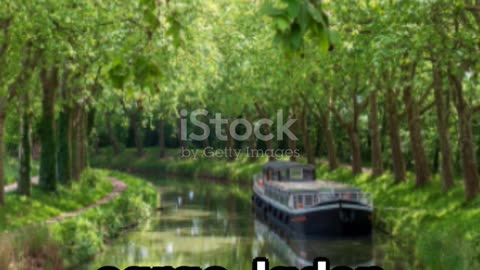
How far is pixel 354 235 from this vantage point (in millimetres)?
29484

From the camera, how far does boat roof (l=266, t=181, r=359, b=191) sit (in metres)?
32.2

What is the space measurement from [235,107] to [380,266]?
114ft

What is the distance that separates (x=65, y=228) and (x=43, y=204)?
648 cm

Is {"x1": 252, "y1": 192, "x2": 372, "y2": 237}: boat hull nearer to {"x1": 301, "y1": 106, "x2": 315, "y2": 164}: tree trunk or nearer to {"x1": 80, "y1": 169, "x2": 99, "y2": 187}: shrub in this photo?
{"x1": 80, "y1": 169, "x2": 99, "y2": 187}: shrub

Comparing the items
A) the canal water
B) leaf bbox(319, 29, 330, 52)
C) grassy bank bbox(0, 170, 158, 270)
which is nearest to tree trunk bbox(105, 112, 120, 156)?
grassy bank bbox(0, 170, 158, 270)

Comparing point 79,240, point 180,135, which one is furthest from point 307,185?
point 180,135

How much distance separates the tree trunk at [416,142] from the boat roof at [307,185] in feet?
10.5

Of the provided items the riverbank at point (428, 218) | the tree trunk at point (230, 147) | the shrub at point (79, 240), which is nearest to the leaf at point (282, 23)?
the riverbank at point (428, 218)

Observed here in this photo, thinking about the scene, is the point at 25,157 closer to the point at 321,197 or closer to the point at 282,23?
the point at 321,197

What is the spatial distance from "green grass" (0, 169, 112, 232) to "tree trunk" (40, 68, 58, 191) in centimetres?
58

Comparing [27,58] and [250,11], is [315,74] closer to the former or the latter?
[250,11]

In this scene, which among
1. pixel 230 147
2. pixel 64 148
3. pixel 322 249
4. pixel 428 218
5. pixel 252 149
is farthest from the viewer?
pixel 230 147

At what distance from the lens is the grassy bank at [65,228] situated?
18.5m

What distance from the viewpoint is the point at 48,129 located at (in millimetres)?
31297
